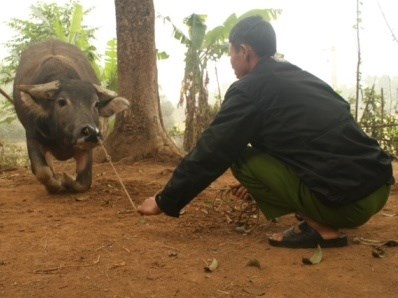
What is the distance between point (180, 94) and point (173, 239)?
4.81 m

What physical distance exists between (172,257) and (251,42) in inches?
51.6

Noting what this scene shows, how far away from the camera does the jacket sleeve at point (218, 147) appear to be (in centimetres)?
274

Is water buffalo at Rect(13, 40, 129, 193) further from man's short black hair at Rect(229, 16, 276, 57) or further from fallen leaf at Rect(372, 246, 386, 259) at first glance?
fallen leaf at Rect(372, 246, 386, 259)

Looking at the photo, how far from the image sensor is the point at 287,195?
2.86 meters

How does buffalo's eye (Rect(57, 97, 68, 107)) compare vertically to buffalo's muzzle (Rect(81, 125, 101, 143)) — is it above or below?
above

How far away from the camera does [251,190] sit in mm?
3014

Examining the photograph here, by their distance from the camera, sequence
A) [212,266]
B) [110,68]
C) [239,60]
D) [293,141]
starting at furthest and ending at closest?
[110,68] → [239,60] → [293,141] → [212,266]

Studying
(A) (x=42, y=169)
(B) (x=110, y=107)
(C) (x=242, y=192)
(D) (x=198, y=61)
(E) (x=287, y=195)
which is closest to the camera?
(E) (x=287, y=195)

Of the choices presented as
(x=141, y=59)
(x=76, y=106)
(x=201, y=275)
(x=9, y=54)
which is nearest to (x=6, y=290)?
(x=201, y=275)

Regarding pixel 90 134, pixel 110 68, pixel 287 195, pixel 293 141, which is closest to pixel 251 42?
pixel 293 141

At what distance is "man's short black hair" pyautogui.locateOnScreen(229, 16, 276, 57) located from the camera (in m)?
2.92

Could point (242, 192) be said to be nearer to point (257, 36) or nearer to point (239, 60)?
point (239, 60)

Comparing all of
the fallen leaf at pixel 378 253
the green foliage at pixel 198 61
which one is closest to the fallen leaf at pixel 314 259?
the fallen leaf at pixel 378 253

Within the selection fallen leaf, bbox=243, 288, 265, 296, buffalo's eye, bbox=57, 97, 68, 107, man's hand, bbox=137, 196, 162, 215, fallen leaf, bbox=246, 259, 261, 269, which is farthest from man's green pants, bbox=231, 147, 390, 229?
buffalo's eye, bbox=57, 97, 68, 107
